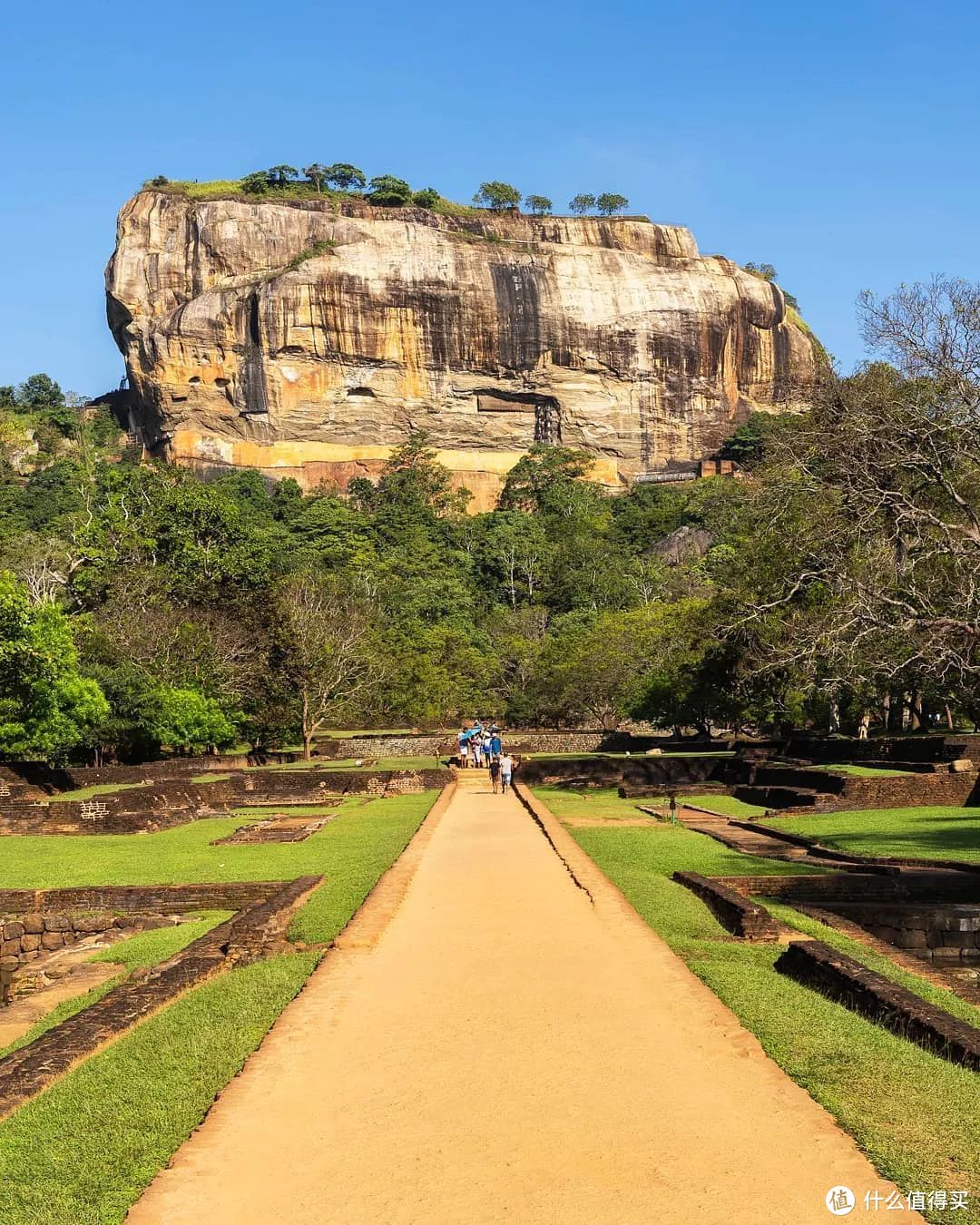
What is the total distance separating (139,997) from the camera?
716cm

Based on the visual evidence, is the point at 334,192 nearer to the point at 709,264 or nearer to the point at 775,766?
the point at 709,264

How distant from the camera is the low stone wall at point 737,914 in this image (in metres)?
9.09

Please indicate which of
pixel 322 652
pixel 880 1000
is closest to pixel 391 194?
pixel 322 652

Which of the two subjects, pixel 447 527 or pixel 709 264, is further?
pixel 709 264

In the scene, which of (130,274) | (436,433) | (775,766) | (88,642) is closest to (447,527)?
(436,433)

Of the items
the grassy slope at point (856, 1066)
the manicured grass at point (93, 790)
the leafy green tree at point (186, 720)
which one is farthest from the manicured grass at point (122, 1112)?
the leafy green tree at point (186, 720)

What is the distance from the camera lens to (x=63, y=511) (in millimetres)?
76375

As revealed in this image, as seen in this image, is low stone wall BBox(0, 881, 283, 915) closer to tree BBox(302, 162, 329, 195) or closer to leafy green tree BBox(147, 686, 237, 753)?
leafy green tree BBox(147, 686, 237, 753)

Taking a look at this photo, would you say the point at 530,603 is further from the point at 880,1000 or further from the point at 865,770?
the point at 880,1000

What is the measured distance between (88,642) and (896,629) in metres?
23.1

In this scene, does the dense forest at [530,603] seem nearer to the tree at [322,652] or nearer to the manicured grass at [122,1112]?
the tree at [322,652]

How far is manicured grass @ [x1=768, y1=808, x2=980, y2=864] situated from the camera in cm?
1443
